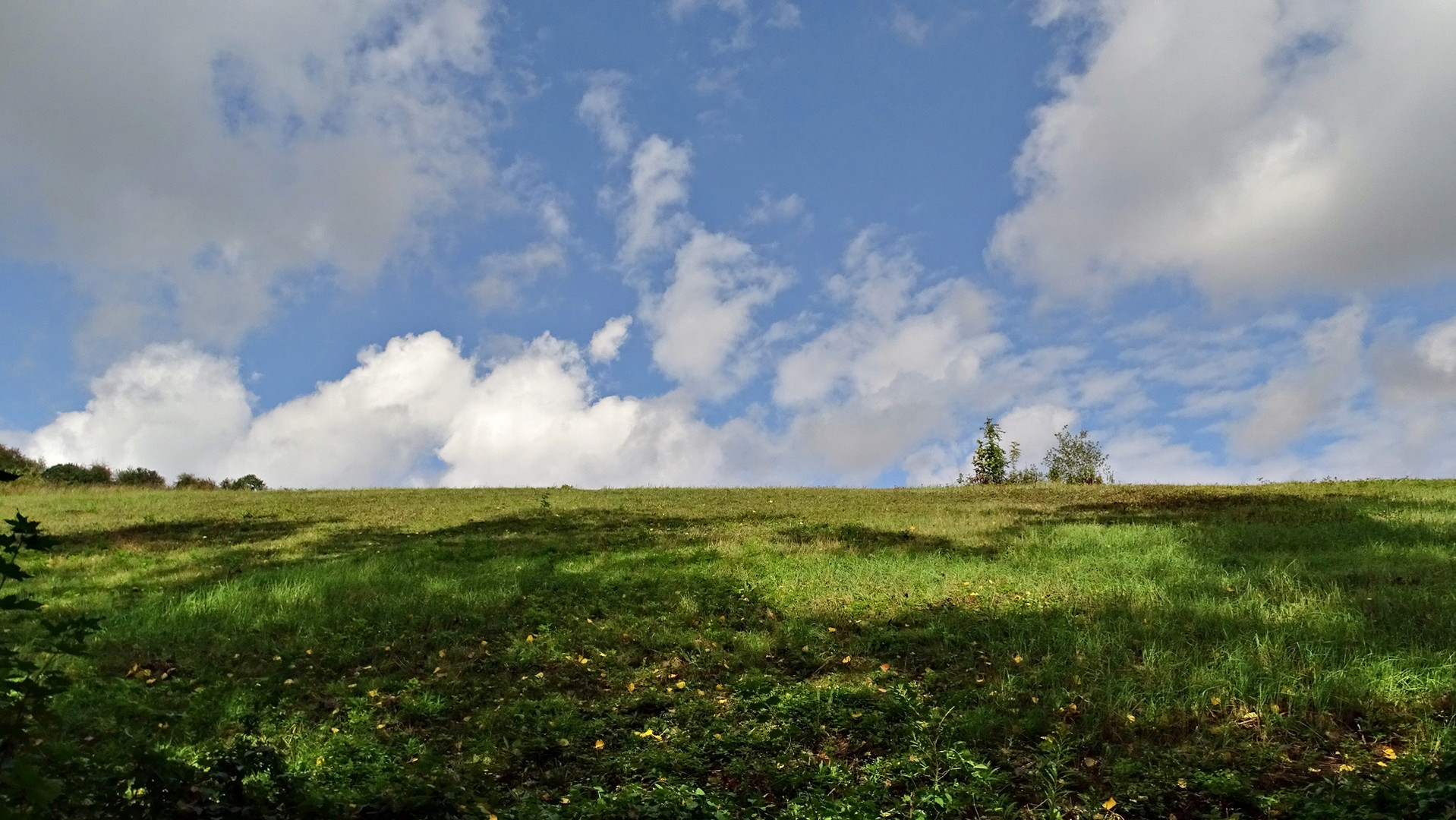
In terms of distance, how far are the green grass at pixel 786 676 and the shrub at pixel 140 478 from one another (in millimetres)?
25767

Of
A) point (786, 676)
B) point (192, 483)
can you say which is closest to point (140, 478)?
point (192, 483)

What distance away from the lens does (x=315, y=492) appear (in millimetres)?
32188

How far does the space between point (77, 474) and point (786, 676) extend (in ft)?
144

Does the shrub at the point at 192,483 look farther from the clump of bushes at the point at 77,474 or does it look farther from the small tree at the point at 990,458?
the small tree at the point at 990,458

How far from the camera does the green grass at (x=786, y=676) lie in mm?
6723

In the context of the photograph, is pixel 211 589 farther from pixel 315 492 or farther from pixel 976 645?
pixel 315 492

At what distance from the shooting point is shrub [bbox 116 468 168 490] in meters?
39.0

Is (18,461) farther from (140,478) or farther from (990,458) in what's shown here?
(990,458)

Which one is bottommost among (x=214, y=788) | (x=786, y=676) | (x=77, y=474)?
(x=214, y=788)

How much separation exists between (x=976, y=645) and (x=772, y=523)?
1053 centimetres

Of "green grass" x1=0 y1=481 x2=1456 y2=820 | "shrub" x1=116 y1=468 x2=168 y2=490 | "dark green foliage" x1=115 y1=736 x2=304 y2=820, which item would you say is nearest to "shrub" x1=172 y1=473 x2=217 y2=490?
"shrub" x1=116 y1=468 x2=168 y2=490

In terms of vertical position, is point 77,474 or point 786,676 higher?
point 77,474

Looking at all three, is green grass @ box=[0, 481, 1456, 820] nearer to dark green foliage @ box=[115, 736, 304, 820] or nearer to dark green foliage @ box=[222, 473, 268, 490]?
dark green foliage @ box=[115, 736, 304, 820]

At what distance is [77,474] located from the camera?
1556 inches
